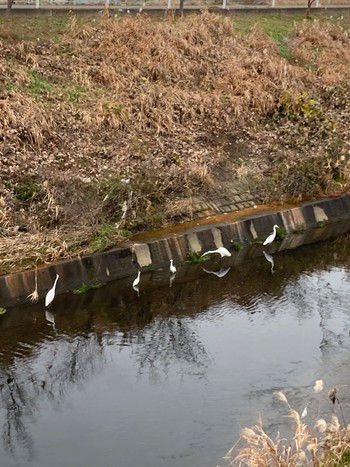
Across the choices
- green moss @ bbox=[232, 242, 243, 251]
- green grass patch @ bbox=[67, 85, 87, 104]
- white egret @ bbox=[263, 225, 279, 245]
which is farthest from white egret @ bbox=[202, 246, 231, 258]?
green grass patch @ bbox=[67, 85, 87, 104]

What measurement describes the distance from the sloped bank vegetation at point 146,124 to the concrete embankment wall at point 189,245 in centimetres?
26

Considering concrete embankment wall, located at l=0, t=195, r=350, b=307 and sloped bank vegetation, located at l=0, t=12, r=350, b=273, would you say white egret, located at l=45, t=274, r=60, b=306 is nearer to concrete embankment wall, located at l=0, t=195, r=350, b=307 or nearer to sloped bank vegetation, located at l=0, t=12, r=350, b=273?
concrete embankment wall, located at l=0, t=195, r=350, b=307

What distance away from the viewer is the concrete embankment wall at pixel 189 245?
12.8 m

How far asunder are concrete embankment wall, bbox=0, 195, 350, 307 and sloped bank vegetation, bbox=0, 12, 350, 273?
0.26 meters

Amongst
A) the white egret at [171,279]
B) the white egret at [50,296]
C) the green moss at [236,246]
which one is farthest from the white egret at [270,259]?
the white egret at [50,296]

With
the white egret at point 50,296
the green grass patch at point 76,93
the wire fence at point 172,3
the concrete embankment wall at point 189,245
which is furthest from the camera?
the wire fence at point 172,3

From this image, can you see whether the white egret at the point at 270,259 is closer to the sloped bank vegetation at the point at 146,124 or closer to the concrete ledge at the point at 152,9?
the sloped bank vegetation at the point at 146,124

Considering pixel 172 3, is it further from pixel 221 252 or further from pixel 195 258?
pixel 221 252

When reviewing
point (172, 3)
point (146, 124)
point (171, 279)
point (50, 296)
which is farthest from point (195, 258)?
point (172, 3)

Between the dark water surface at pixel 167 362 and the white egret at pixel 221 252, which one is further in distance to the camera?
the white egret at pixel 221 252

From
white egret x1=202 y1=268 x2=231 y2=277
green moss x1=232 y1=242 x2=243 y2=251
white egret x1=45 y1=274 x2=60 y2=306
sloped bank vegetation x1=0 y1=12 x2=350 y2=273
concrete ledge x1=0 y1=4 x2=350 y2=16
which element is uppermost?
concrete ledge x1=0 y1=4 x2=350 y2=16

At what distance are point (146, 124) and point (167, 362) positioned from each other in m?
7.60

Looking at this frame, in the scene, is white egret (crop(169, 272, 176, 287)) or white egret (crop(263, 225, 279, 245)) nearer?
white egret (crop(169, 272, 176, 287))

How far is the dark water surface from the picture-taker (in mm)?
9047
